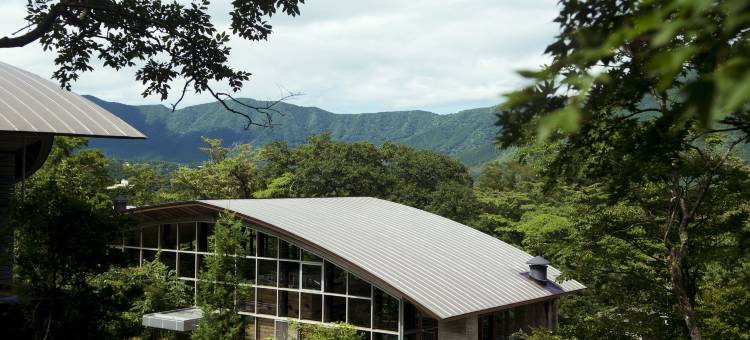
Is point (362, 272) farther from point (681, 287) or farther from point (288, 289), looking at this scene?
point (681, 287)

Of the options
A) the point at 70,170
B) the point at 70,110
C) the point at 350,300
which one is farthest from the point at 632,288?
the point at 70,170

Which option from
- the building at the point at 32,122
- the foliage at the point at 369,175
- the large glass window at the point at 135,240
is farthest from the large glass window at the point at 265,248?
the foliage at the point at 369,175

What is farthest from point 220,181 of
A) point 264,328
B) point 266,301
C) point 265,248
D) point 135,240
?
point 264,328

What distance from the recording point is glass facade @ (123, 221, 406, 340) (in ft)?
66.3

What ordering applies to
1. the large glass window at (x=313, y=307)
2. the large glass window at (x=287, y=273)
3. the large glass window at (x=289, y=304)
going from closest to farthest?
the large glass window at (x=313, y=307) → the large glass window at (x=289, y=304) → the large glass window at (x=287, y=273)

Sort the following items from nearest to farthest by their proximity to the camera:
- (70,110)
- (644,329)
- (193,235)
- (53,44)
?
(53,44) < (70,110) < (644,329) < (193,235)

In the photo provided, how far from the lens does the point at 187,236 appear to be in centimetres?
2448

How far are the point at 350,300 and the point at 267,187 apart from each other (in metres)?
29.5

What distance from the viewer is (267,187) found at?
4903 centimetres

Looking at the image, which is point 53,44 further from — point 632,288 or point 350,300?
point 350,300

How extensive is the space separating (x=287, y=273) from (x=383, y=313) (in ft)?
11.7

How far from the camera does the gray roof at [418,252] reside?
1911cm

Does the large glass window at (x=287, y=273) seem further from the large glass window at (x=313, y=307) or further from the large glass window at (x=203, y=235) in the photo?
the large glass window at (x=203, y=235)

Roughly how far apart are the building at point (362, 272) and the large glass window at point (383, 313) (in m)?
0.03
